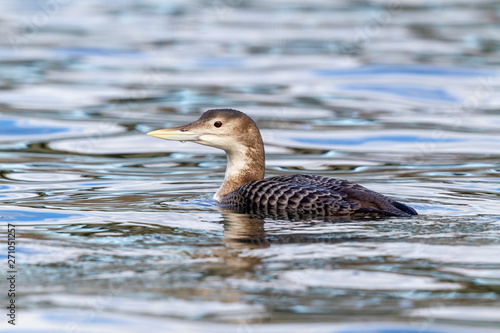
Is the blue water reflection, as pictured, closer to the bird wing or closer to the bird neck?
the bird neck

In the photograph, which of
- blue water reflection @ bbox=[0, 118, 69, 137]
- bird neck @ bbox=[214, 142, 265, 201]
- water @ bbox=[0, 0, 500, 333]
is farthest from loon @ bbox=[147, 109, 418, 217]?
blue water reflection @ bbox=[0, 118, 69, 137]

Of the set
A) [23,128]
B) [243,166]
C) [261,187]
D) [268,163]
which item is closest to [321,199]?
[261,187]

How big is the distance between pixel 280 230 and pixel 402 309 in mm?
1673

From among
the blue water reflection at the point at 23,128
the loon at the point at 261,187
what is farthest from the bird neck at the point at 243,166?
the blue water reflection at the point at 23,128

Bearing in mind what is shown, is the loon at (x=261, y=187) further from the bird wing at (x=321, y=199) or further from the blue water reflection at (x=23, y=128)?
the blue water reflection at (x=23, y=128)

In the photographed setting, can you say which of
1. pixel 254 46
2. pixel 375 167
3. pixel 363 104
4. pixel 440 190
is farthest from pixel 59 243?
pixel 254 46

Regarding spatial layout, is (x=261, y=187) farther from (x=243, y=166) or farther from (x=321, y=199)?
(x=243, y=166)

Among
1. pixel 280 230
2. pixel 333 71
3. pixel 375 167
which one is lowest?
pixel 280 230

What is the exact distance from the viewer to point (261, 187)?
6.78 meters

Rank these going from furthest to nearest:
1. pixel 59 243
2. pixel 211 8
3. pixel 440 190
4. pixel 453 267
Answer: pixel 211 8 → pixel 440 190 → pixel 59 243 → pixel 453 267

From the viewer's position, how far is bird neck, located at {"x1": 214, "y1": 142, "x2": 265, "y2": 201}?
294 inches

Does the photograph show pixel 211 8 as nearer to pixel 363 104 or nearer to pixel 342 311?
pixel 363 104

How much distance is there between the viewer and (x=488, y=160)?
Result: 9.81m

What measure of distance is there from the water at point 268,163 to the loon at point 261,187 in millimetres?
203
